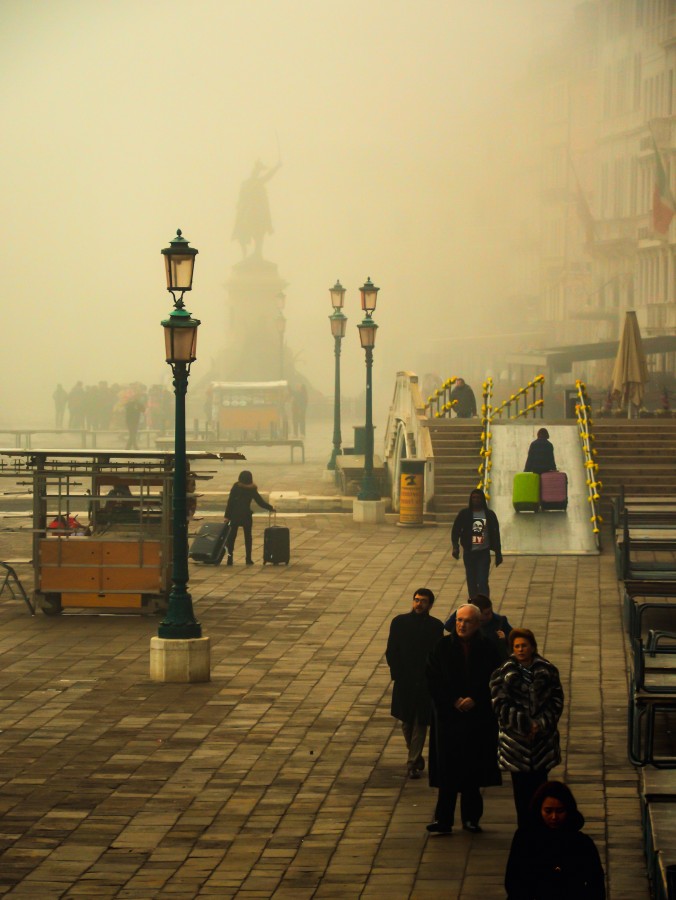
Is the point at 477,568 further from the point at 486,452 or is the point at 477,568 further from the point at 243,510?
the point at 486,452

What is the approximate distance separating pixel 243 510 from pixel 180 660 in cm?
1021

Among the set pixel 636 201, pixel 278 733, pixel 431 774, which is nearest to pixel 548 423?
pixel 278 733

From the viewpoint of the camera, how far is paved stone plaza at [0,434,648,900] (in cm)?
1022

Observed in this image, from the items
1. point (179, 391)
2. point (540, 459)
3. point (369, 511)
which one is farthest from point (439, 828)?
A: point (369, 511)

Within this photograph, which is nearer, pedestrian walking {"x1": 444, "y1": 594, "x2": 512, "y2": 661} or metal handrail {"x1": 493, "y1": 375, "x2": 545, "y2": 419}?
pedestrian walking {"x1": 444, "y1": 594, "x2": 512, "y2": 661}

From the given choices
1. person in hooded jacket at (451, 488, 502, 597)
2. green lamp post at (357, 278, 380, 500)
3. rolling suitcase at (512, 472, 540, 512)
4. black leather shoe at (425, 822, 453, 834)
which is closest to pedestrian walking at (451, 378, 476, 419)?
green lamp post at (357, 278, 380, 500)

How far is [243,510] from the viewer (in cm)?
2630

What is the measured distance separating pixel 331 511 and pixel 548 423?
16.1ft

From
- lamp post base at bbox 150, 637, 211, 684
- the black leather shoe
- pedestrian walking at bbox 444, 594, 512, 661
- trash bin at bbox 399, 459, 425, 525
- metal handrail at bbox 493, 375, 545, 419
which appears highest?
metal handrail at bbox 493, 375, 545, 419

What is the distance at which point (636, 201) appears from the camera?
268 ft

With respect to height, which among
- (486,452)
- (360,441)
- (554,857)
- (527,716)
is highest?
(360,441)

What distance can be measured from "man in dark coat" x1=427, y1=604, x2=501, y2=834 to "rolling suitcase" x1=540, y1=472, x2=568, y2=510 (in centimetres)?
1919

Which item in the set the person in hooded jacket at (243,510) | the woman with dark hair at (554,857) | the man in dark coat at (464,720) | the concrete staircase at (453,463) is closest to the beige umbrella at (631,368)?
the concrete staircase at (453,463)

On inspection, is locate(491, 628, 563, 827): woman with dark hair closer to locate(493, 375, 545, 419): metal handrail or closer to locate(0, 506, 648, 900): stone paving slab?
locate(0, 506, 648, 900): stone paving slab
